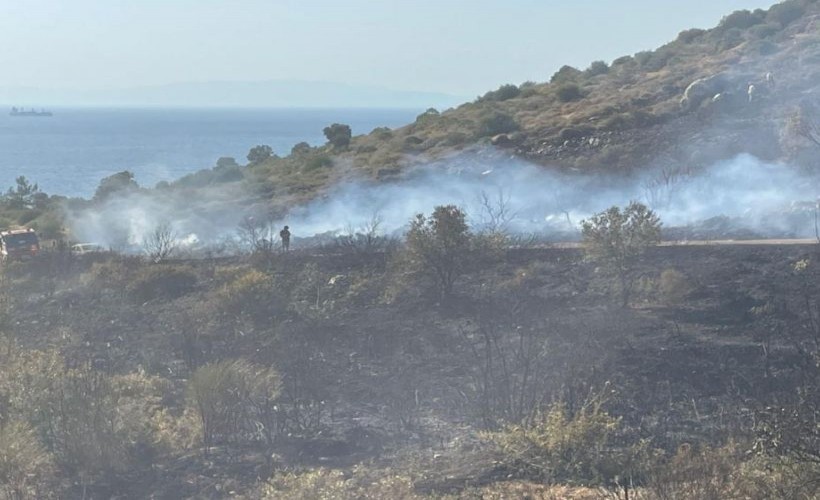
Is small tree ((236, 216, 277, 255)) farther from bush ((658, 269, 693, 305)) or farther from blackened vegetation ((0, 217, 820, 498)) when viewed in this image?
bush ((658, 269, 693, 305))

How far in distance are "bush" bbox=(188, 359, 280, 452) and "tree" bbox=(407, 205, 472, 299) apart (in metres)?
8.75

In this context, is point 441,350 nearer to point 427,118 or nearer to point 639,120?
point 639,120

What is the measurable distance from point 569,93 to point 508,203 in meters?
20.6

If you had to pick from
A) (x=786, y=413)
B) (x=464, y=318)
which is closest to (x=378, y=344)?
(x=464, y=318)

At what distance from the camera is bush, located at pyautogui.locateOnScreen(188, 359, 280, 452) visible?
14.1m

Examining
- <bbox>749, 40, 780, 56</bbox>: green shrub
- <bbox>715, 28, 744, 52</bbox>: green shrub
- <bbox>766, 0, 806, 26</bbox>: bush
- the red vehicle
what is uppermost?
<bbox>766, 0, 806, 26</bbox>: bush

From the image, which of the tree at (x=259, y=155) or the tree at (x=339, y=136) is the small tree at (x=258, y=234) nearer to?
the tree at (x=339, y=136)

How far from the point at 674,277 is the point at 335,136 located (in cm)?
4096

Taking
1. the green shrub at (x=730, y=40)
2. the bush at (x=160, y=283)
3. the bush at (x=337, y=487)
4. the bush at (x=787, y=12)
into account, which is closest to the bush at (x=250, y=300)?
the bush at (x=160, y=283)

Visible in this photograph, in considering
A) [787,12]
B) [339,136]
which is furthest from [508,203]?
[787,12]

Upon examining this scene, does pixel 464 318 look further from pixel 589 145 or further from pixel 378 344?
pixel 589 145

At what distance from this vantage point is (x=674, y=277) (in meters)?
20.7

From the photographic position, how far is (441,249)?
23.0 meters

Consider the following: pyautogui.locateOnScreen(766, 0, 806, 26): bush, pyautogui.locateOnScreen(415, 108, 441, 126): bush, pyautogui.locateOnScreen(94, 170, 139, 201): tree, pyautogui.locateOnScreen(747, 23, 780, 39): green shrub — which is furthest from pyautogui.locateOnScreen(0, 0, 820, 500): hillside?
pyautogui.locateOnScreen(766, 0, 806, 26): bush
